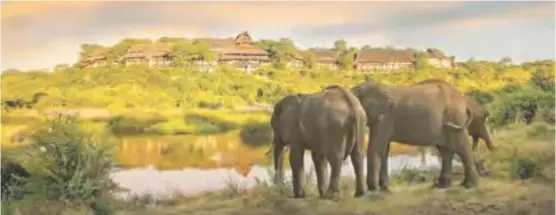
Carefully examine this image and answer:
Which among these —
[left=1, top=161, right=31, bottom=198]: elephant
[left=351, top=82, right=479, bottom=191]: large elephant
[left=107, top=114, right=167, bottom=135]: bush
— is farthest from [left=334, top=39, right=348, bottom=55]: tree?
[left=1, top=161, right=31, bottom=198]: elephant

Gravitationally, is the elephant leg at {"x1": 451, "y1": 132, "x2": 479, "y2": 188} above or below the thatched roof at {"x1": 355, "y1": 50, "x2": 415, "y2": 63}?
below

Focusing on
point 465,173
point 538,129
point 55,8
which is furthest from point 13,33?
point 538,129

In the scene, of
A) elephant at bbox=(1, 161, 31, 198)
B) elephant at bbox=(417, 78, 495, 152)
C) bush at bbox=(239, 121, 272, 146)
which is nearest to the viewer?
elephant at bbox=(1, 161, 31, 198)

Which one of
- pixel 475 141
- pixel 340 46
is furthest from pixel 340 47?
pixel 475 141

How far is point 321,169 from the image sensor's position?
7.97 feet

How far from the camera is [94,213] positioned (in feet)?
7.74

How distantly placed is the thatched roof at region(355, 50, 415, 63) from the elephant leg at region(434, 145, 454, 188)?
26cm

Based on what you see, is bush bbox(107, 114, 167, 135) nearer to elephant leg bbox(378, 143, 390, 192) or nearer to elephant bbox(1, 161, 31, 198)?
elephant bbox(1, 161, 31, 198)

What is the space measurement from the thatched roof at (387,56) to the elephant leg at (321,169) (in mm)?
293

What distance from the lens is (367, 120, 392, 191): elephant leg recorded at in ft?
8.14

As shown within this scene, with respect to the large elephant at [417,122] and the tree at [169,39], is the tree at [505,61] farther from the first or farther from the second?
the tree at [169,39]

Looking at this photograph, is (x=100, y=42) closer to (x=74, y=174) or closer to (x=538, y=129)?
(x=74, y=174)

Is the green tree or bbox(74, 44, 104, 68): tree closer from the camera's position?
bbox(74, 44, 104, 68): tree

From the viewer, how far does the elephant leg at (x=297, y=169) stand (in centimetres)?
243
